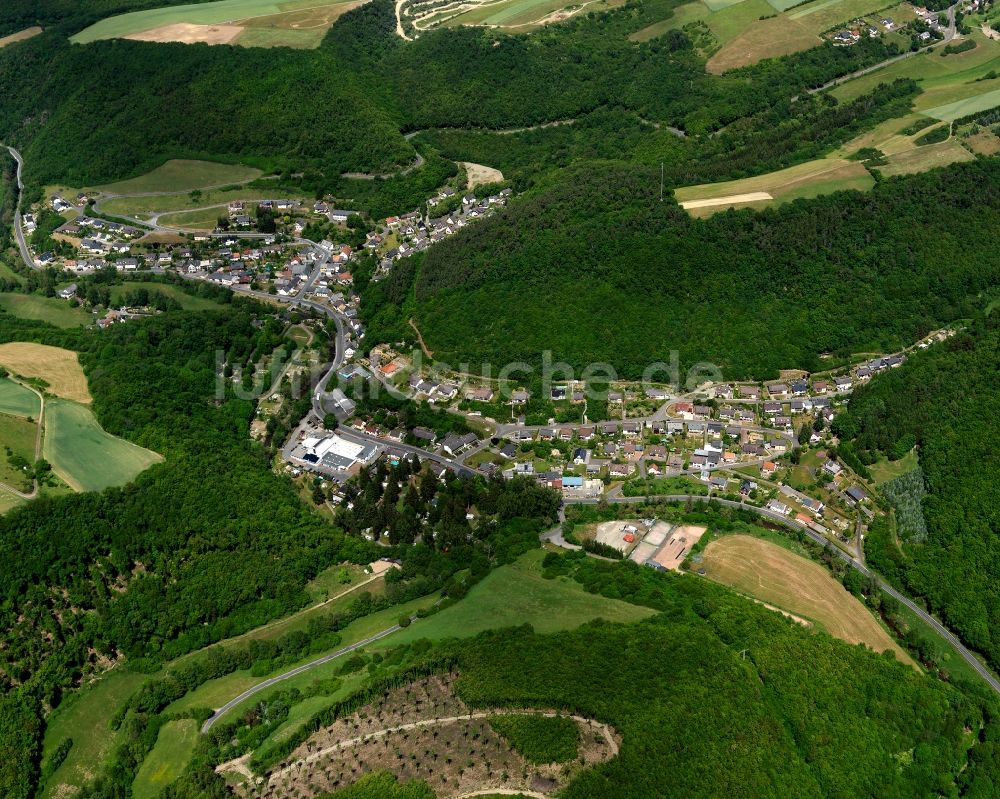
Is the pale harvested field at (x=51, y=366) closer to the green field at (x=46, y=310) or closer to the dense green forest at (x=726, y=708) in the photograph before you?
the green field at (x=46, y=310)

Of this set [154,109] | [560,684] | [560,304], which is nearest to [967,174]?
[560,304]

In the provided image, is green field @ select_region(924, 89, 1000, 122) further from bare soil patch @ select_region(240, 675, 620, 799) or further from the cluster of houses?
bare soil patch @ select_region(240, 675, 620, 799)

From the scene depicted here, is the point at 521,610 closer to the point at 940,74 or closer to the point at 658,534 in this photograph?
the point at 658,534

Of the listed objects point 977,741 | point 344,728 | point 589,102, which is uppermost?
point 589,102

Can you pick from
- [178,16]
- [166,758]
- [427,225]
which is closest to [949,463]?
[166,758]

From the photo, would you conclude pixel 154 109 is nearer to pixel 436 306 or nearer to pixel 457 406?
pixel 436 306

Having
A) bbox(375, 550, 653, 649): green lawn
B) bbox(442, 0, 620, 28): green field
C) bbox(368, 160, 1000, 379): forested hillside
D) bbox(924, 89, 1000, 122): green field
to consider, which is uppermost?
bbox(442, 0, 620, 28): green field

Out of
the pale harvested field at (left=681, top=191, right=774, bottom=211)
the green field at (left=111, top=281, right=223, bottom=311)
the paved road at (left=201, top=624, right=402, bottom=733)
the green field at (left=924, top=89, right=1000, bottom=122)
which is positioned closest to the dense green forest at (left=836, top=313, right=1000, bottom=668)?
the pale harvested field at (left=681, top=191, right=774, bottom=211)
